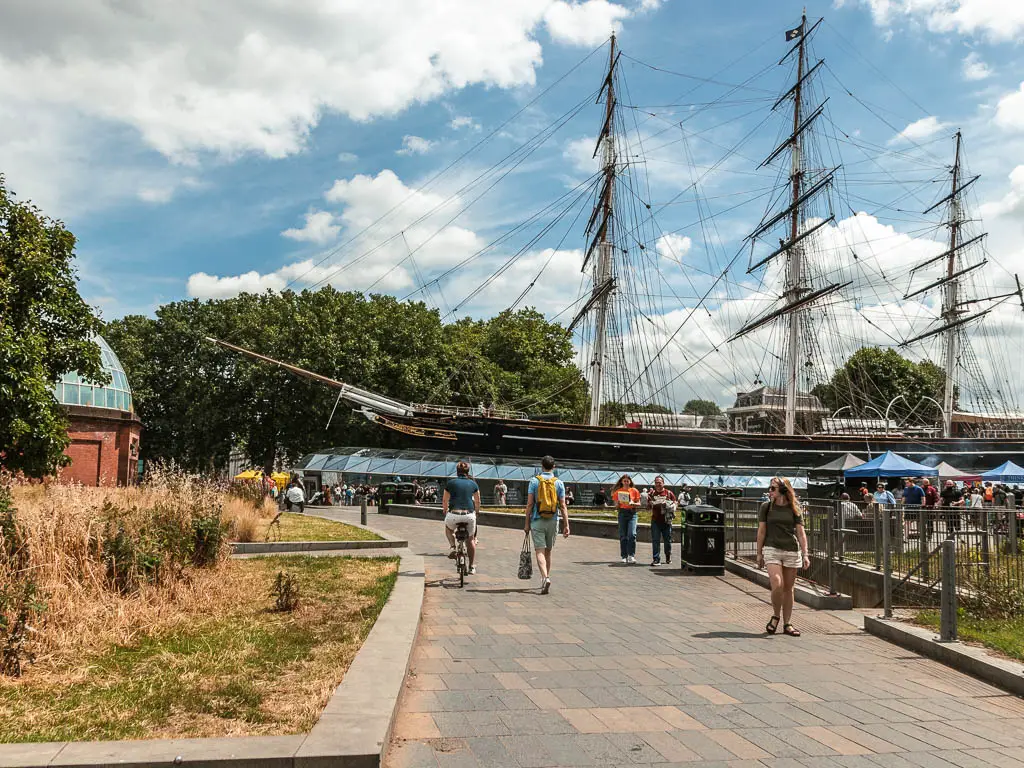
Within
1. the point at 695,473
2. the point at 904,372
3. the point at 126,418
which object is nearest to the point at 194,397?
the point at 126,418

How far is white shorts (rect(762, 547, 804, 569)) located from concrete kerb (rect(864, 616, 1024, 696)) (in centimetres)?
100

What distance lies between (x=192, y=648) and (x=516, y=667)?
2553 millimetres

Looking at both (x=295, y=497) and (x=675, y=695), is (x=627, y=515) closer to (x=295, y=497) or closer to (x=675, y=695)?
(x=675, y=695)

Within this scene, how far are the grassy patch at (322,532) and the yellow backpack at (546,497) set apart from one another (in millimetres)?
6007

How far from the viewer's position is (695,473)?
158ft

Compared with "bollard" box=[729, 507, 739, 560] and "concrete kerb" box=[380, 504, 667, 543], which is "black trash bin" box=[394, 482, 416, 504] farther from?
"bollard" box=[729, 507, 739, 560]

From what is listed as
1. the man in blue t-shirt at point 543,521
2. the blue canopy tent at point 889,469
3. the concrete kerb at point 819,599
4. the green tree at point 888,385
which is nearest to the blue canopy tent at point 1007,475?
the blue canopy tent at point 889,469

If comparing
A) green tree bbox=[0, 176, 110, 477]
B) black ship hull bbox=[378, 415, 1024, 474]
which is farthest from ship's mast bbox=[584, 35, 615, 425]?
green tree bbox=[0, 176, 110, 477]

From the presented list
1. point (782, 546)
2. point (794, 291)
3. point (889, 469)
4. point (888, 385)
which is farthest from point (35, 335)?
point (888, 385)

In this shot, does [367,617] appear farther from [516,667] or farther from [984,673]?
[984,673]

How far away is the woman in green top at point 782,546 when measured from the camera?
8695 mm

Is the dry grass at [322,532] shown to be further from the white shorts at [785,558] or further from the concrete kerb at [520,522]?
the white shorts at [785,558]

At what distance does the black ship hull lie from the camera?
45.9 m

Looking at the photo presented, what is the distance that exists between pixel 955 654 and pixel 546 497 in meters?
5.11
